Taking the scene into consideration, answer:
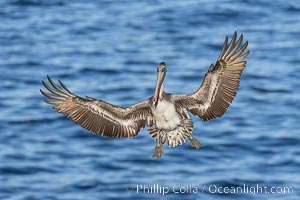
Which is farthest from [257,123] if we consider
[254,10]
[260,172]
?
[254,10]

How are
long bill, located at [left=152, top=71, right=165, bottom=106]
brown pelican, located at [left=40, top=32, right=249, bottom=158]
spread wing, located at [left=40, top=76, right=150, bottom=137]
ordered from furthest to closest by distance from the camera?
spread wing, located at [left=40, top=76, right=150, bottom=137], brown pelican, located at [left=40, top=32, right=249, bottom=158], long bill, located at [left=152, top=71, right=165, bottom=106]

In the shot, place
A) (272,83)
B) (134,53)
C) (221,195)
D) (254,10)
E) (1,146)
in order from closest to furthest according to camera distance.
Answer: (221,195), (1,146), (272,83), (134,53), (254,10)

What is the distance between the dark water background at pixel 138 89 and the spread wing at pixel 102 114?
17.8 meters

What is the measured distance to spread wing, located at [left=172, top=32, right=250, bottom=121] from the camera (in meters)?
13.4

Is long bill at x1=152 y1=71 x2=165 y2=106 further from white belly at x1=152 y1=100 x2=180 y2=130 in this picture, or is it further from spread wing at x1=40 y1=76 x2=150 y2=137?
spread wing at x1=40 y1=76 x2=150 y2=137

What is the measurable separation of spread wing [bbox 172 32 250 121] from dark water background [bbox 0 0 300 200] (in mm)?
18200

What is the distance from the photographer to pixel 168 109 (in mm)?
12805

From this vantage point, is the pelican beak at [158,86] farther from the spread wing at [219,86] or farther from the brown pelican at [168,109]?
the spread wing at [219,86]

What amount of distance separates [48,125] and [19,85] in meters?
4.05

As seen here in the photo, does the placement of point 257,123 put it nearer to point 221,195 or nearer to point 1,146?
point 221,195

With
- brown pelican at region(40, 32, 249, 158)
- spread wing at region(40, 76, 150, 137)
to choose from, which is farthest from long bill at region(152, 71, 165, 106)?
spread wing at region(40, 76, 150, 137)

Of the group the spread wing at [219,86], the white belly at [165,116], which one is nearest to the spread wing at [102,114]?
the white belly at [165,116]

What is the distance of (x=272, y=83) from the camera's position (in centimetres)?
3866

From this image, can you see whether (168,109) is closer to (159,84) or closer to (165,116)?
(165,116)
